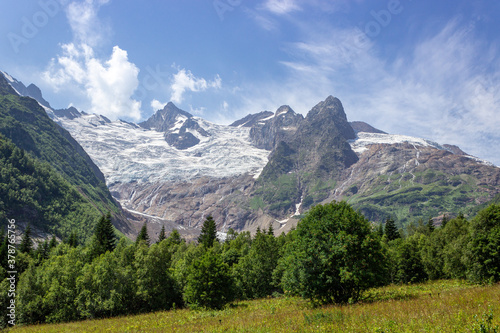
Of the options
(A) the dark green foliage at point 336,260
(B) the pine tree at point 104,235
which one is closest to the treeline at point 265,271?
(A) the dark green foliage at point 336,260

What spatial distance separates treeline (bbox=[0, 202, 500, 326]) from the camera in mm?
22984

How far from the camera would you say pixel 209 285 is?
36312 millimetres

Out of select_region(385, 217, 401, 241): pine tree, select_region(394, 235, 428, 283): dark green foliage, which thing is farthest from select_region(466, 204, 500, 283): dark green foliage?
select_region(385, 217, 401, 241): pine tree

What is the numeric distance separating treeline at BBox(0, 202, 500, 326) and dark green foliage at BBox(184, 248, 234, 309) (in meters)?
0.13

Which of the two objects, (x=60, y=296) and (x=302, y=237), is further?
(x=60, y=296)

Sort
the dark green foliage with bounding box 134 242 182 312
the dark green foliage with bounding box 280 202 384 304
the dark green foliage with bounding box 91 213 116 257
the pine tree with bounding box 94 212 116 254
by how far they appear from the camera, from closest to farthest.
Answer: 1. the dark green foliage with bounding box 280 202 384 304
2. the dark green foliage with bounding box 134 242 182 312
3. the dark green foliage with bounding box 91 213 116 257
4. the pine tree with bounding box 94 212 116 254

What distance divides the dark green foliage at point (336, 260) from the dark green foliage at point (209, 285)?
576 inches

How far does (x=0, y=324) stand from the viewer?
43.7m

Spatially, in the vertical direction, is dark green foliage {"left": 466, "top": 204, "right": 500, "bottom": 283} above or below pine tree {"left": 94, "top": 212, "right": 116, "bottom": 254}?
below

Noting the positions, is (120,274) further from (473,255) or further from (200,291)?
(473,255)

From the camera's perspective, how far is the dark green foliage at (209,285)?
3647 centimetres

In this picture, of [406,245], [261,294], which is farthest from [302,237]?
[406,245]

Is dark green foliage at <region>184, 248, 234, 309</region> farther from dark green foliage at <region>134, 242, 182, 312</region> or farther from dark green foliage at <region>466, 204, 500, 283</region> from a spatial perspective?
dark green foliage at <region>466, 204, 500, 283</region>

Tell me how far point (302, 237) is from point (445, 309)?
1254 cm
